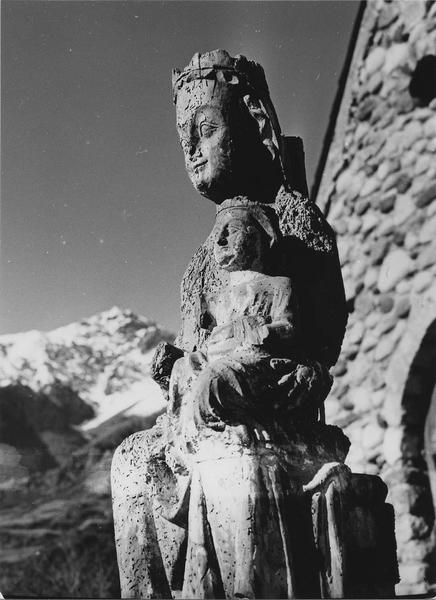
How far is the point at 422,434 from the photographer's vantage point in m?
6.62

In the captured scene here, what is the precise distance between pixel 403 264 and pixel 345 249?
74cm

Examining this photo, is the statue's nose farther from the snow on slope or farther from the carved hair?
the snow on slope

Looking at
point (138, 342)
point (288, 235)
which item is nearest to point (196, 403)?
point (288, 235)

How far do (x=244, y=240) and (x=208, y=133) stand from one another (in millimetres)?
490

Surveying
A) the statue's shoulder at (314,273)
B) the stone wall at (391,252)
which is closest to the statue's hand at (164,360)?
the statue's shoulder at (314,273)

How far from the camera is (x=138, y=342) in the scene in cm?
1109

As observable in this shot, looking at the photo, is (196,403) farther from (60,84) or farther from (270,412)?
(60,84)

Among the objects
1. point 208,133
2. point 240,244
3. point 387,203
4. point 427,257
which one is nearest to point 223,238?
point 240,244

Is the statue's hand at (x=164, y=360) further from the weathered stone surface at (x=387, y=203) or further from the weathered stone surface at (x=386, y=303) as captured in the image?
the weathered stone surface at (x=387, y=203)

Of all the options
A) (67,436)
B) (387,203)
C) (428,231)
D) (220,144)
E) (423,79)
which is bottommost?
(220,144)

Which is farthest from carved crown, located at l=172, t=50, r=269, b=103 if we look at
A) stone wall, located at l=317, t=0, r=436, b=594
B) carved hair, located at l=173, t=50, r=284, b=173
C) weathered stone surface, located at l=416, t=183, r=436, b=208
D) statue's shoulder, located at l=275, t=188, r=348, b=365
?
weathered stone surface, located at l=416, t=183, r=436, b=208

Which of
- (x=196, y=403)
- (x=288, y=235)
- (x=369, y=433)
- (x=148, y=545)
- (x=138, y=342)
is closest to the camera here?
(x=196, y=403)

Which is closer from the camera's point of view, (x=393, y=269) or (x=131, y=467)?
(x=131, y=467)

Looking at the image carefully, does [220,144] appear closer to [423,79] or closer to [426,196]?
[426,196]
